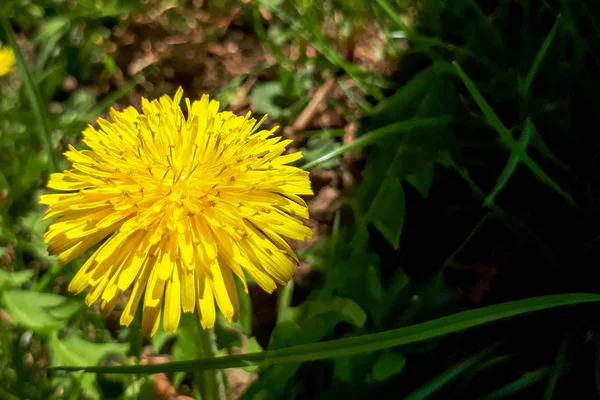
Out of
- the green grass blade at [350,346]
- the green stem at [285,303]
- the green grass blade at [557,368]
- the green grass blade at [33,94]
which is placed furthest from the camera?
the green stem at [285,303]

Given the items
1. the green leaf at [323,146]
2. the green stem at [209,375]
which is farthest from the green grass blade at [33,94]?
the green leaf at [323,146]

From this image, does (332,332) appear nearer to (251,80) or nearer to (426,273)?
(426,273)

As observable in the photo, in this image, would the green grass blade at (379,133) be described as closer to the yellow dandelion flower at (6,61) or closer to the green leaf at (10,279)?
the green leaf at (10,279)

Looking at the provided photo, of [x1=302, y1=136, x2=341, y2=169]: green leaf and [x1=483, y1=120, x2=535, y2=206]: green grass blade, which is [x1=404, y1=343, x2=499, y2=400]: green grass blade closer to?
[x1=483, y1=120, x2=535, y2=206]: green grass blade

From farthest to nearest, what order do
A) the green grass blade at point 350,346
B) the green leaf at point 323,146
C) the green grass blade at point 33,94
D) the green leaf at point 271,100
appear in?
the green leaf at point 271,100
the green leaf at point 323,146
the green grass blade at point 33,94
the green grass blade at point 350,346

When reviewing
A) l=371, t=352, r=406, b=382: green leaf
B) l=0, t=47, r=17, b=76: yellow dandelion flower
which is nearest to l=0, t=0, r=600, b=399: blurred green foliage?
l=371, t=352, r=406, b=382: green leaf
